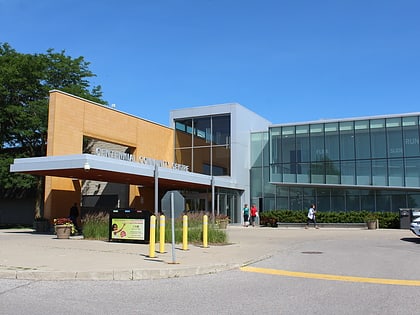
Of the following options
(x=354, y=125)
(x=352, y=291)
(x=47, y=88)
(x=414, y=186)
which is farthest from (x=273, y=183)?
(x=352, y=291)

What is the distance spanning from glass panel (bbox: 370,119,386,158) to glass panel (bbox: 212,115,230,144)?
11802 millimetres

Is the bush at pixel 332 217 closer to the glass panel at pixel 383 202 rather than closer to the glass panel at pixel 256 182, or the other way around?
the glass panel at pixel 383 202

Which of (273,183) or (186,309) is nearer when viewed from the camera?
(186,309)

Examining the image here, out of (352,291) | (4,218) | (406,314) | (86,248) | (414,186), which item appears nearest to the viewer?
(406,314)

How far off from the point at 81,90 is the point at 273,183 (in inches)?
671

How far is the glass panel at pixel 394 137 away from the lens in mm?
35094

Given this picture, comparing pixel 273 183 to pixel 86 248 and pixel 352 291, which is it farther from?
pixel 352 291

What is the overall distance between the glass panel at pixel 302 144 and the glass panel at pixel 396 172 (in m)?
6.32

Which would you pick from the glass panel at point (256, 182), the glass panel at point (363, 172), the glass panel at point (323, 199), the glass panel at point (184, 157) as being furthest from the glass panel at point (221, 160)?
the glass panel at point (363, 172)

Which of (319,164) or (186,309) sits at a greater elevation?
(319,164)

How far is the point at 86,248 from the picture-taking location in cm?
1573

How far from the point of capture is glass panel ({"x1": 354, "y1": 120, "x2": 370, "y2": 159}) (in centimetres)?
3603

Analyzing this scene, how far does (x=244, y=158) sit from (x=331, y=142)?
780cm

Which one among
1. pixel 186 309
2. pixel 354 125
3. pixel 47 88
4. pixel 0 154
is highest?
pixel 47 88
